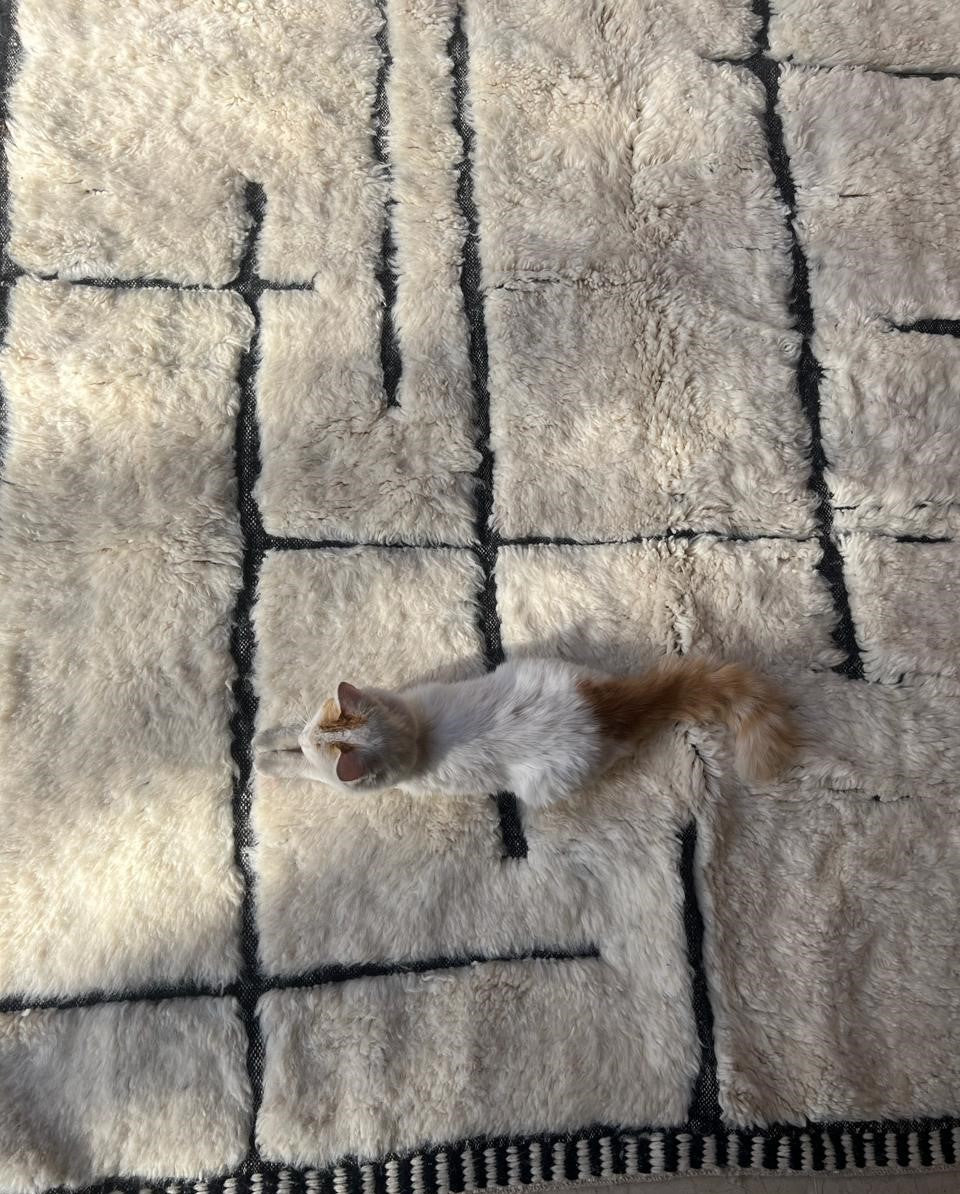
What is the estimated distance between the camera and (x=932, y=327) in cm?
105

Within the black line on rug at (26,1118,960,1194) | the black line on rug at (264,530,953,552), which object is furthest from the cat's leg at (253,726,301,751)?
the black line on rug at (26,1118,960,1194)

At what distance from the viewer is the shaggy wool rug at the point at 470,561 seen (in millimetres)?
830

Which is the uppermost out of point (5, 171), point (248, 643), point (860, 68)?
point (860, 68)

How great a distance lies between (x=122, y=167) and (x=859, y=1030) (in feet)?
4.09

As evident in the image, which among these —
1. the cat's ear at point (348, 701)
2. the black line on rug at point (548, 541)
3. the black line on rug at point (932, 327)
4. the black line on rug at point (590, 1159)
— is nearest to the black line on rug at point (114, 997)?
the black line on rug at point (590, 1159)

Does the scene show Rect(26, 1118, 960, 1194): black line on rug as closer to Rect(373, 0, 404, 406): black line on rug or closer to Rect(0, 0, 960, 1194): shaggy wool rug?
Rect(0, 0, 960, 1194): shaggy wool rug

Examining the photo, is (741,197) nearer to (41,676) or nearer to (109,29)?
(109,29)

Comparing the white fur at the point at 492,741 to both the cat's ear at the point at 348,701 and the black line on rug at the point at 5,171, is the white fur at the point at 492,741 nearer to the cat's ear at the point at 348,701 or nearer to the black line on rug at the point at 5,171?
the cat's ear at the point at 348,701

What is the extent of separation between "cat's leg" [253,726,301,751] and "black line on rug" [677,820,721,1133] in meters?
0.41

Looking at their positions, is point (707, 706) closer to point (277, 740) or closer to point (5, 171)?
point (277, 740)

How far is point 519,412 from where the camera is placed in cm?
100

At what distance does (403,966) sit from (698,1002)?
0.29 m

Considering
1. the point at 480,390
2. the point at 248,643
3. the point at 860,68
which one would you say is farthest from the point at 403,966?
the point at 860,68

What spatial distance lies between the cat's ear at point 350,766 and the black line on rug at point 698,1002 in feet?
1.11
